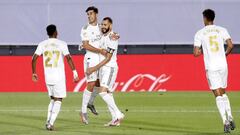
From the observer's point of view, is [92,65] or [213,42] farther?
[92,65]

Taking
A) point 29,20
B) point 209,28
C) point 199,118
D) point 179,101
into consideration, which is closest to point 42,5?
point 29,20

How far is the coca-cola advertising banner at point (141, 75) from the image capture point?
2602 centimetres

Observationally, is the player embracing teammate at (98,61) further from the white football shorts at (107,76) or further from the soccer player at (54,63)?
the soccer player at (54,63)

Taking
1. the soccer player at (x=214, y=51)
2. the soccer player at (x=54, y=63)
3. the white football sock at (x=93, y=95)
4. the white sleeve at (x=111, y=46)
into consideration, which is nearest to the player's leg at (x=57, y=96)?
the soccer player at (x=54, y=63)

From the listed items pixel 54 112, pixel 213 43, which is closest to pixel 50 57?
pixel 54 112

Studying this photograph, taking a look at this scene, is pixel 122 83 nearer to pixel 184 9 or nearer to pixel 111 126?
pixel 184 9

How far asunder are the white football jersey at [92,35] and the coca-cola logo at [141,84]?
884cm

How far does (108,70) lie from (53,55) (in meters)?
1.27

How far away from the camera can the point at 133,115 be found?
1864cm

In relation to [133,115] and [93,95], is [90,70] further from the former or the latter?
[133,115]

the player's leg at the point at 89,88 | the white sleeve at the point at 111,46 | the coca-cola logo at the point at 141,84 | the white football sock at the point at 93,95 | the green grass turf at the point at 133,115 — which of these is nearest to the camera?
the green grass turf at the point at 133,115

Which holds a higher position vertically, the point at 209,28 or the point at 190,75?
the point at 209,28

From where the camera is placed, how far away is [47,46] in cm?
1568

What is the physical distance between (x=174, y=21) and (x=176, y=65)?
12.3ft
